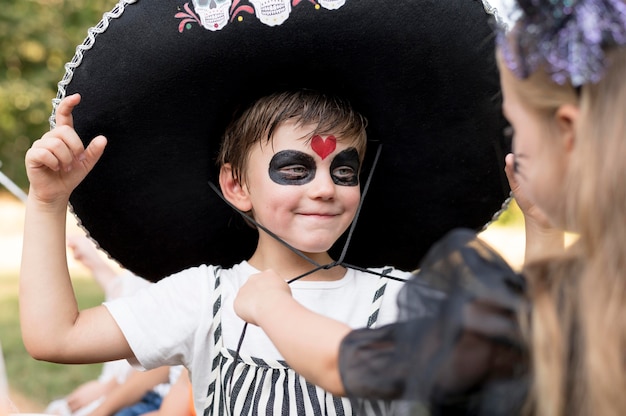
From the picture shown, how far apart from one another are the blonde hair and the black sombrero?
79 cm

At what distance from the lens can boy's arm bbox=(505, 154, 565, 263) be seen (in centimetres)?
228

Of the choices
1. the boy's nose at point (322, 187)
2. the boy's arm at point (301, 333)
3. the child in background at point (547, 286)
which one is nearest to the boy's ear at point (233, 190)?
the boy's nose at point (322, 187)

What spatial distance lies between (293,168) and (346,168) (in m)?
0.16

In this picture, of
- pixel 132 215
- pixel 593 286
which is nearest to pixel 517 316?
pixel 593 286

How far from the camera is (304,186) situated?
7.02 feet

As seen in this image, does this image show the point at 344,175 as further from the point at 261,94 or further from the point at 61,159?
the point at 61,159

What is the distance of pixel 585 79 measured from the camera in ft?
4.38

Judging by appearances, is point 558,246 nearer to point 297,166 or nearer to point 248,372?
point 297,166

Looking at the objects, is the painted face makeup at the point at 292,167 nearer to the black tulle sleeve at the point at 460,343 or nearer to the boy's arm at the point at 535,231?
the boy's arm at the point at 535,231

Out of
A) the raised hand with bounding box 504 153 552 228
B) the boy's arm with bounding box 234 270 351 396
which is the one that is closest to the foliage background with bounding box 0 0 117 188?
the raised hand with bounding box 504 153 552 228

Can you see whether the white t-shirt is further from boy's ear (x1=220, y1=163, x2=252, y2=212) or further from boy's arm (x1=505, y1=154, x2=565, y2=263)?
boy's arm (x1=505, y1=154, x2=565, y2=263)

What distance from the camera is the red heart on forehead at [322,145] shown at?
2.15 m

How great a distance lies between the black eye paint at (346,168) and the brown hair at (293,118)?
0.04 m

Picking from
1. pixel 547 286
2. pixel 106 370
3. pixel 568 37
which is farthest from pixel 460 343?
pixel 106 370
